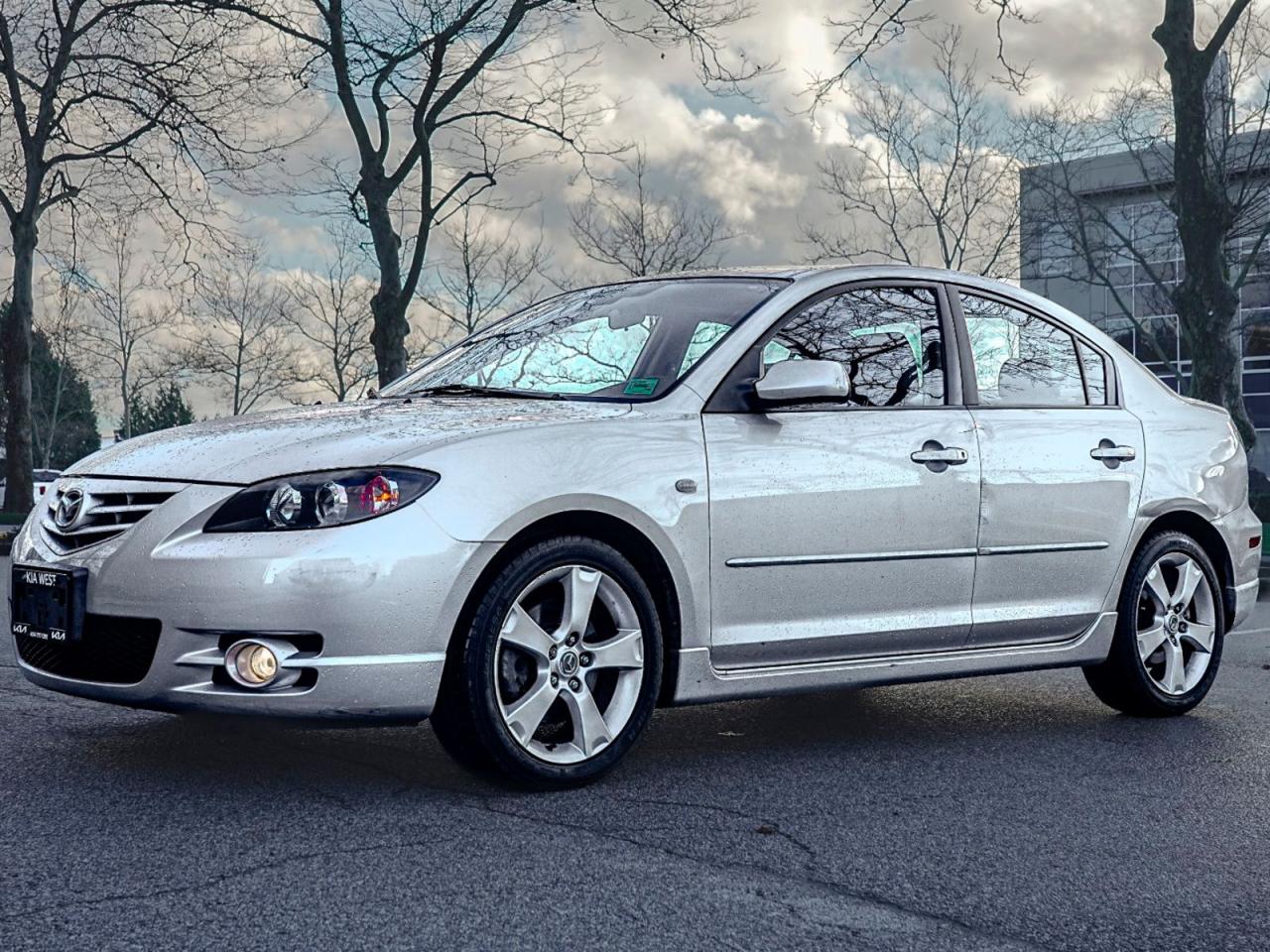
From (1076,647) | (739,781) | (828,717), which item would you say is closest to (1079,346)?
(1076,647)

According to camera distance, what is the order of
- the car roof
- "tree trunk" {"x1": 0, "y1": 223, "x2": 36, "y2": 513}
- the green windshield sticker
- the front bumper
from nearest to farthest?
1. the front bumper
2. the green windshield sticker
3. the car roof
4. "tree trunk" {"x1": 0, "y1": 223, "x2": 36, "y2": 513}

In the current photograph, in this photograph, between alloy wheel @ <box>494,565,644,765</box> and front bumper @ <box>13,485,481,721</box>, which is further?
alloy wheel @ <box>494,565,644,765</box>

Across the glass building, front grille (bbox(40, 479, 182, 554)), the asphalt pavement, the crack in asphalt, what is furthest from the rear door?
the glass building

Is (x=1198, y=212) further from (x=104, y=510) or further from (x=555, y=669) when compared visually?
(x=104, y=510)

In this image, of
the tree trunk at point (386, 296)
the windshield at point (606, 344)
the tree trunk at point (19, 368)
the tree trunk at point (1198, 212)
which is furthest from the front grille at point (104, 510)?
the tree trunk at point (19, 368)

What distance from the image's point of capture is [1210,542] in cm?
662

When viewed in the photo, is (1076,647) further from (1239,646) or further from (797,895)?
(1239,646)

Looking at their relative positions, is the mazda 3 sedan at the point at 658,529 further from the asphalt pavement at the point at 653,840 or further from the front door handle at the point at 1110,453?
the asphalt pavement at the point at 653,840

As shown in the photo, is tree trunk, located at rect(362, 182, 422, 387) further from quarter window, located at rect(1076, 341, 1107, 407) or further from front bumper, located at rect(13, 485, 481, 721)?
front bumper, located at rect(13, 485, 481, 721)

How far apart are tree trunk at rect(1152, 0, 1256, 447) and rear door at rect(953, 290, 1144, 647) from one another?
50.3ft

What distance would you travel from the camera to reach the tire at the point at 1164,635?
6254 millimetres

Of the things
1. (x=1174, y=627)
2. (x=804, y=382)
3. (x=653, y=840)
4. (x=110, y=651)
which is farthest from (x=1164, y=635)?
(x=110, y=651)

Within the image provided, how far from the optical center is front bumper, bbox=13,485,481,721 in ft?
13.8

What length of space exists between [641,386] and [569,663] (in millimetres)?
994
